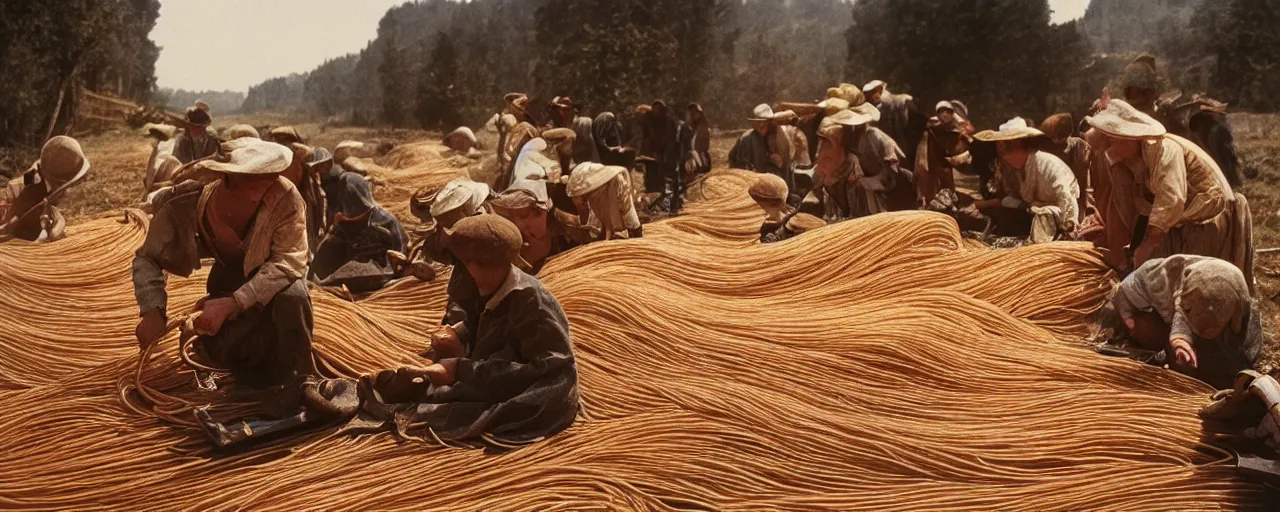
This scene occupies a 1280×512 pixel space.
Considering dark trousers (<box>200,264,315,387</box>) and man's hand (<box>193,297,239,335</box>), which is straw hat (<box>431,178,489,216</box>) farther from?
man's hand (<box>193,297,239,335</box>)

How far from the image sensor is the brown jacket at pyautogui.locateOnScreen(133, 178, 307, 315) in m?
3.43

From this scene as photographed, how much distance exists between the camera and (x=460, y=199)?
Answer: 17.0 feet

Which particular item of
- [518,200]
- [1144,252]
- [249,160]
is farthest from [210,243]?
[1144,252]

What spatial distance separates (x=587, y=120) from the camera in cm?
978

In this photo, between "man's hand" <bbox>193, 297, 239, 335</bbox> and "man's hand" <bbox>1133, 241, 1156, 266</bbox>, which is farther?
"man's hand" <bbox>1133, 241, 1156, 266</bbox>

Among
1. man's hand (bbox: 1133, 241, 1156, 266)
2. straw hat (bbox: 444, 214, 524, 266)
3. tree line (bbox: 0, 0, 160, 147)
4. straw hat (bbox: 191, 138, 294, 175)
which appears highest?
tree line (bbox: 0, 0, 160, 147)

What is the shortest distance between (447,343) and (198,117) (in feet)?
14.4

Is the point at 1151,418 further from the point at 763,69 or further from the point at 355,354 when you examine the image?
the point at 763,69

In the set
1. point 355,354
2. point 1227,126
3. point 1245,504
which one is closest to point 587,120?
point 1227,126

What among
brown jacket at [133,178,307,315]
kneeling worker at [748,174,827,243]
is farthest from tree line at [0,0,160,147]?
kneeling worker at [748,174,827,243]

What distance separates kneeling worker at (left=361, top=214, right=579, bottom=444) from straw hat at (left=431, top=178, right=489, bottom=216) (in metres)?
1.72

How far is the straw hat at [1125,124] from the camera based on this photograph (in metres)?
4.16

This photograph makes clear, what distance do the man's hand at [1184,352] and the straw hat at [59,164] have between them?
5.29 m

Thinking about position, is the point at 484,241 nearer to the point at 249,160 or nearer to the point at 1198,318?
the point at 249,160
